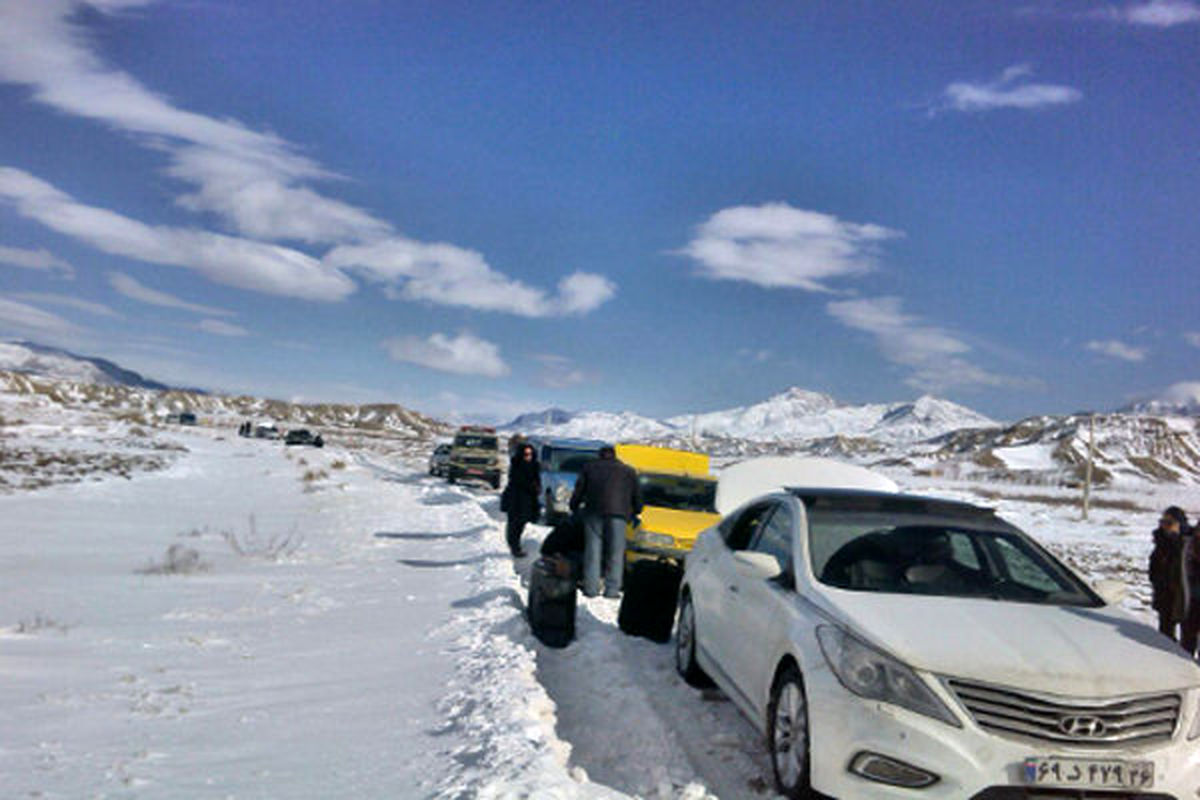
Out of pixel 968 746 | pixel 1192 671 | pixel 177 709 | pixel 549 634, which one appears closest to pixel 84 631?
pixel 177 709

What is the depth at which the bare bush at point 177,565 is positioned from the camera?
1203 centimetres

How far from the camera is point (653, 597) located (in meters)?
8.52

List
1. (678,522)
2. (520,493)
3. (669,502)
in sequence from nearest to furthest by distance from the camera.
Result: (678,522), (669,502), (520,493)

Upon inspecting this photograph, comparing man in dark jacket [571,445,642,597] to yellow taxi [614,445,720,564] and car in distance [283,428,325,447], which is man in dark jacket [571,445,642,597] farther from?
car in distance [283,428,325,447]

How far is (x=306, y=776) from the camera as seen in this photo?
14.5 ft

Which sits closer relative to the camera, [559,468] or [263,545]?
[263,545]

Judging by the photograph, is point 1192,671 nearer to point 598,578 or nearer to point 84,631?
point 598,578

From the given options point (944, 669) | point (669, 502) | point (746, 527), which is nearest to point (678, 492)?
point (669, 502)

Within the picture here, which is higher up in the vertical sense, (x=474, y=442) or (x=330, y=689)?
(x=474, y=442)

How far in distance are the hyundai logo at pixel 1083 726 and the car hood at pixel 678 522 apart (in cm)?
747

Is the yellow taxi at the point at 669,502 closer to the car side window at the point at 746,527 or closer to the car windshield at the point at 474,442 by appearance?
the car side window at the point at 746,527

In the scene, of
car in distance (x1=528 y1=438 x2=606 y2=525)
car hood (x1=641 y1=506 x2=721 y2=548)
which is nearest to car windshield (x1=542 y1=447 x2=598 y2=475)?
car in distance (x1=528 y1=438 x2=606 y2=525)

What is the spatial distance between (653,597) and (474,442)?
26.8 meters

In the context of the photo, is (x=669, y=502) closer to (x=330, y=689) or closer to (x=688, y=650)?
(x=688, y=650)
